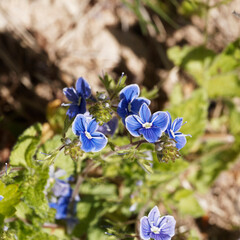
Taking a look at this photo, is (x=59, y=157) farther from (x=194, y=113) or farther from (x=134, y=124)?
(x=194, y=113)

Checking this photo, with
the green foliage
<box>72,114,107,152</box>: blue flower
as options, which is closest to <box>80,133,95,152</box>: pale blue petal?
<box>72,114,107,152</box>: blue flower

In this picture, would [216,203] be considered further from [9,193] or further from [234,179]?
[9,193]

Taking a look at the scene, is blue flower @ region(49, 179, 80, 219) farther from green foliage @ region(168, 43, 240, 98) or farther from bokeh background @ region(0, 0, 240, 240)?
green foliage @ region(168, 43, 240, 98)

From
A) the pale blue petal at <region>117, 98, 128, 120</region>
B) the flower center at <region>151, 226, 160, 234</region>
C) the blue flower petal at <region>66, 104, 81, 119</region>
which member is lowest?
the flower center at <region>151, 226, 160, 234</region>

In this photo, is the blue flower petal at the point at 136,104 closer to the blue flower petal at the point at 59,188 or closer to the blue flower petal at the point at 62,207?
the blue flower petal at the point at 59,188

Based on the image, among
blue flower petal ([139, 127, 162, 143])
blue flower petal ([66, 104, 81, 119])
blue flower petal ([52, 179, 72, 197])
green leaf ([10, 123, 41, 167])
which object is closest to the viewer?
blue flower petal ([139, 127, 162, 143])

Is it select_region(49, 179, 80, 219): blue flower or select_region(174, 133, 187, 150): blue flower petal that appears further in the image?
select_region(49, 179, 80, 219): blue flower
